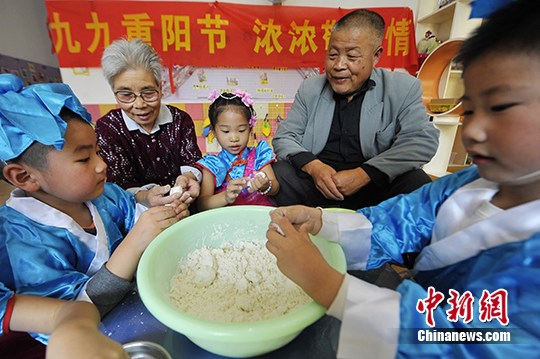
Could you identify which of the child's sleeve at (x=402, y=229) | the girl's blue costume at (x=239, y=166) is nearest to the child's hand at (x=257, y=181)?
the girl's blue costume at (x=239, y=166)

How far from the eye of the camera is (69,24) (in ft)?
8.17

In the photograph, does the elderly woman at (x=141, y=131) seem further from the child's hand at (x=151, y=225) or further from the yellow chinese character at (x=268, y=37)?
the yellow chinese character at (x=268, y=37)

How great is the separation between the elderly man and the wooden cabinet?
1.33 m

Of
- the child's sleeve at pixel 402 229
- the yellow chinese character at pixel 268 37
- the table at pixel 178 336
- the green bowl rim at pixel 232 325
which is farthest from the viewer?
the yellow chinese character at pixel 268 37

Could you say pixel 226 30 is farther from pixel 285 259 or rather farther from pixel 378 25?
pixel 285 259

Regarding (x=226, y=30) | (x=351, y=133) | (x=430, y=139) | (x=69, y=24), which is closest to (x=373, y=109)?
(x=351, y=133)

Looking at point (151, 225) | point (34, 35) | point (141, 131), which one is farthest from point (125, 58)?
point (34, 35)

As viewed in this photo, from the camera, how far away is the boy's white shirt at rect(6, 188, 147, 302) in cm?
66

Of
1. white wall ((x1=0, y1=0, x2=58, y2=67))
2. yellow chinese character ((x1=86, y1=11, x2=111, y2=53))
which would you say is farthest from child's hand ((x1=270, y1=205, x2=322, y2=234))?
white wall ((x1=0, y1=0, x2=58, y2=67))

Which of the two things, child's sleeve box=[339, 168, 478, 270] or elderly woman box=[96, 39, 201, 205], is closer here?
child's sleeve box=[339, 168, 478, 270]

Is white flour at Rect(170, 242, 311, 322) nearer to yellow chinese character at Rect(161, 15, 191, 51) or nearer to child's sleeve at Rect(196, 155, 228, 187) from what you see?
child's sleeve at Rect(196, 155, 228, 187)

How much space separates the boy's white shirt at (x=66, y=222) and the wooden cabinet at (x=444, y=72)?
9.05 ft

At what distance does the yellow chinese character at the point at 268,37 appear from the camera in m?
2.71

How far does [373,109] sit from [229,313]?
4.30ft
